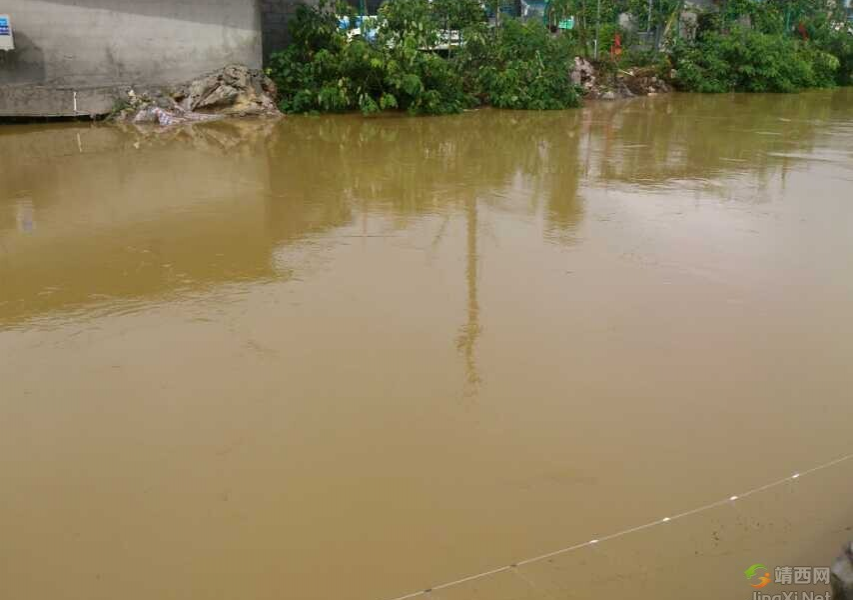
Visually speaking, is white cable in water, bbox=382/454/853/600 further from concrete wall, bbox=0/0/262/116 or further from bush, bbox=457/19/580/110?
bush, bbox=457/19/580/110

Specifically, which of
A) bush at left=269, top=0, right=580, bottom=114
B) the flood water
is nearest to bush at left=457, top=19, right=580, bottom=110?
bush at left=269, top=0, right=580, bottom=114

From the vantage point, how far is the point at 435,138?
1049cm

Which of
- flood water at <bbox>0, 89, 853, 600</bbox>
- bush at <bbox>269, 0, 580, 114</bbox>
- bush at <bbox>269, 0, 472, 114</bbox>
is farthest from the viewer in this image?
bush at <bbox>269, 0, 580, 114</bbox>

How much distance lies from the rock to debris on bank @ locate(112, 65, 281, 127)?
1095 cm

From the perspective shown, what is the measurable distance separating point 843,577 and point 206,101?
37.5 feet

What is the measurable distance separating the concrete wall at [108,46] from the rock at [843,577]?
11584 millimetres

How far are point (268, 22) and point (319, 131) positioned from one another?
143 inches

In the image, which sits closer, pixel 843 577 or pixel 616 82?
pixel 843 577

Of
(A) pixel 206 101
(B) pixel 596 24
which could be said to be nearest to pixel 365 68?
(A) pixel 206 101

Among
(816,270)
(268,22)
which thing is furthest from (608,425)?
(268,22)

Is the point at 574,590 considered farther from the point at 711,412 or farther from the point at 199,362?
the point at 199,362

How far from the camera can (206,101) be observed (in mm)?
12000

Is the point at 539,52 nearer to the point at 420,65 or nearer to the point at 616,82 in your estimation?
the point at 420,65

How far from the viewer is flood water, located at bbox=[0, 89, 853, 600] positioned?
8.81 feet
